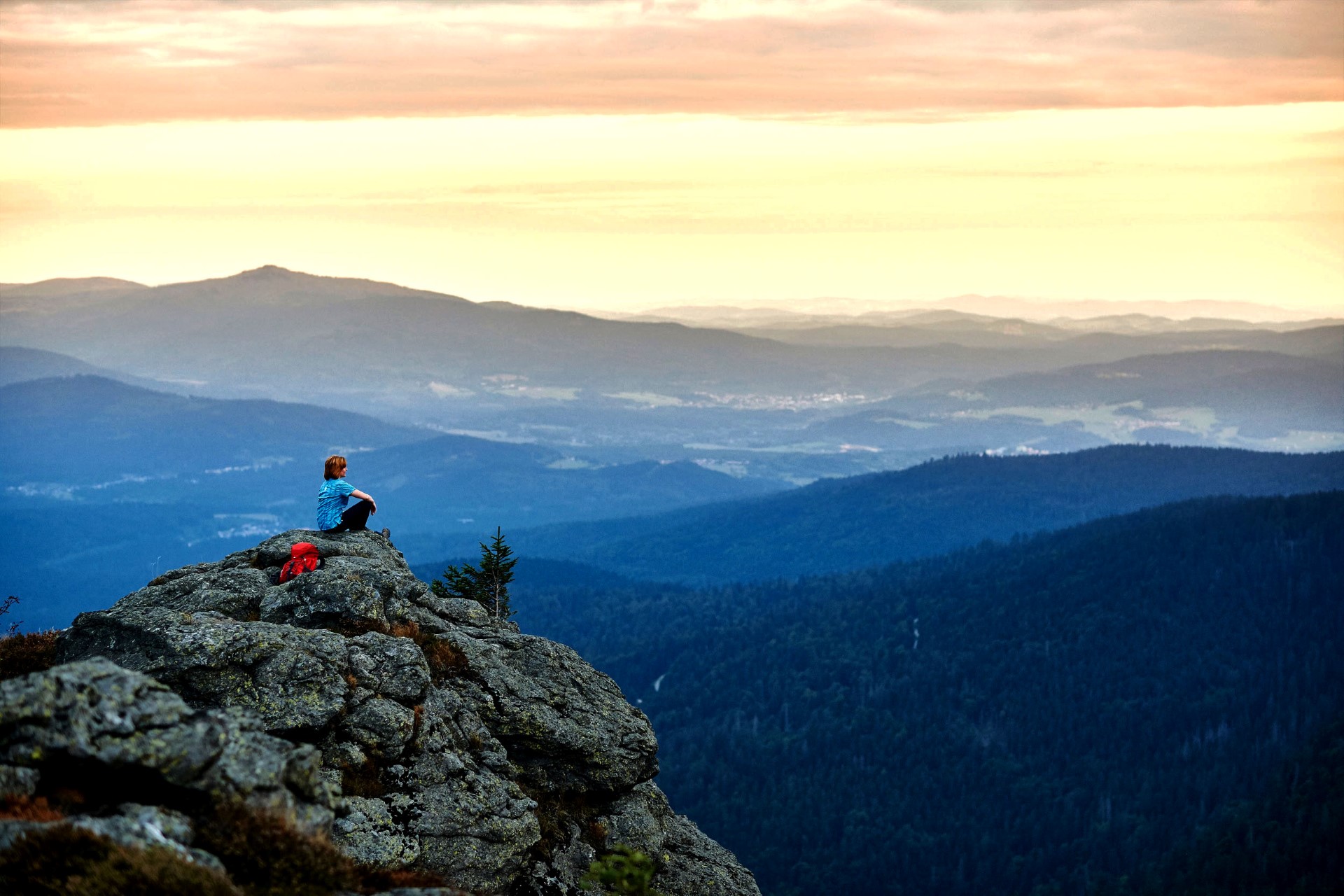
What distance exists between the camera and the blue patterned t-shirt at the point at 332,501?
39.8 metres

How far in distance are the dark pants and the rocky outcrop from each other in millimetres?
423

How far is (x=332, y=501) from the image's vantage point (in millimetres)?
40438

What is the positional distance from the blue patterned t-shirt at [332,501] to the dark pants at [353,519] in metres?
0.16

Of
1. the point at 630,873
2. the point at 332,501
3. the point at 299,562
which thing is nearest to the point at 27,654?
the point at 299,562

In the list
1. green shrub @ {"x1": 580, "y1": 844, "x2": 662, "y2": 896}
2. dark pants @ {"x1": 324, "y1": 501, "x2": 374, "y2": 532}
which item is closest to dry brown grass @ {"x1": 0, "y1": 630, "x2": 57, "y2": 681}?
dark pants @ {"x1": 324, "y1": 501, "x2": 374, "y2": 532}

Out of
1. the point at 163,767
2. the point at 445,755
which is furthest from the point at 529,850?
the point at 163,767

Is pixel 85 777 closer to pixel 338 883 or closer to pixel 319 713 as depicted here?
pixel 338 883

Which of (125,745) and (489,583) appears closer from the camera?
(125,745)

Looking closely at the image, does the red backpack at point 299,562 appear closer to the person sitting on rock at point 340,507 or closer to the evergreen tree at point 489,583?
the person sitting on rock at point 340,507

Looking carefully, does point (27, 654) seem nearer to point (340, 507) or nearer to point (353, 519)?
point (340, 507)

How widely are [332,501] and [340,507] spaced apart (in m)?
0.39

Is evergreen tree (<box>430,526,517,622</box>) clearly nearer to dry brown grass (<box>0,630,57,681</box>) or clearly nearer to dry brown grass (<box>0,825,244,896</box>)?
dry brown grass (<box>0,630,57,681</box>)

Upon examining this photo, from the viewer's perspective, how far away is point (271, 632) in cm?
3177

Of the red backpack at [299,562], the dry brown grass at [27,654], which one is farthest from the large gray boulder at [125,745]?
the red backpack at [299,562]
